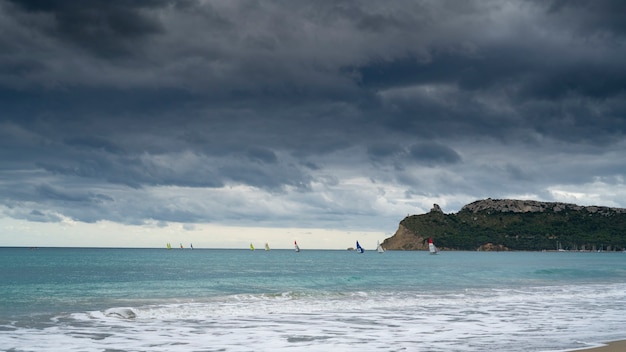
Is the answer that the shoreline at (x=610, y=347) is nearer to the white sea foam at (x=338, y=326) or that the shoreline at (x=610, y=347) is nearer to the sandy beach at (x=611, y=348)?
the sandy beach at (x=611, y=348)

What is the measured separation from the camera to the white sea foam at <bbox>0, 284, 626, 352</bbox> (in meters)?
20.1

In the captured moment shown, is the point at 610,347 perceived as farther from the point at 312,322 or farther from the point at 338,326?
the point at 312,322

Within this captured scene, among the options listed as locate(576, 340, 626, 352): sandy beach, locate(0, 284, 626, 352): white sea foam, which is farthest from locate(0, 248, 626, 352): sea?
locate(576, 340, 626, 352): sandy beach

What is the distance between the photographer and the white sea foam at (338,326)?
20.1 metres

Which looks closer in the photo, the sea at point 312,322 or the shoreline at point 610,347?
the shoreline at point 610,347

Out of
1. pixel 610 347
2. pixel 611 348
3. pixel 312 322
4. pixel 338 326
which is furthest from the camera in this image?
pixel 312 322

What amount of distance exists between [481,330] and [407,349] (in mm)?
6106

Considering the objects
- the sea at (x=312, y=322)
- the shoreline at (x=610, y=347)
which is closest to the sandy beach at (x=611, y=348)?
the shoreline at (x=610, y=347)

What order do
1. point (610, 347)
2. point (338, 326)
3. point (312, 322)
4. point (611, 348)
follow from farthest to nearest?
point (312, 322) → point (338, 326) → point (610, 347) → point (611, 348)

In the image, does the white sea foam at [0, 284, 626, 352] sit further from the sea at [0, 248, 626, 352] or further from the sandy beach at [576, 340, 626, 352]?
the sandy beach at [576, 340, 626, 352]

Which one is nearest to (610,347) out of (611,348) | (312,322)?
(611,348)

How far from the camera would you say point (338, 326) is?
25172 mm

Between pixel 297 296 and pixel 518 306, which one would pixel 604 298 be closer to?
pixel 518 306

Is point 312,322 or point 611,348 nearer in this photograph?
point 611,348
